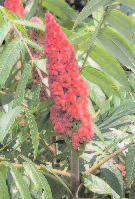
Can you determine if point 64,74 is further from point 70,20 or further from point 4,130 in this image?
point 70,20

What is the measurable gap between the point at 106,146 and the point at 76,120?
413 mm

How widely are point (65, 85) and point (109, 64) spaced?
23 cm

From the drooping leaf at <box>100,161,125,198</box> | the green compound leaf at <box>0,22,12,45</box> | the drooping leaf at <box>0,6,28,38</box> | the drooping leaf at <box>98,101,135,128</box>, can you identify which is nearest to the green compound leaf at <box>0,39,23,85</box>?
the green compound leaf at <box>0,22,12,45</box>

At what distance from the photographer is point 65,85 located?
990 millimetres

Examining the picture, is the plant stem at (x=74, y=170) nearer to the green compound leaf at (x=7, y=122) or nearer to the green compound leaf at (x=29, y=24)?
the green compound leaf at (x=7, y=122)

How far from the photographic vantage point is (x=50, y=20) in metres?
0.97

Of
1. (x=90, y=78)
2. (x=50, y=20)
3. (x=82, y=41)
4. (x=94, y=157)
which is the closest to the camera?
(x=50, y=20)

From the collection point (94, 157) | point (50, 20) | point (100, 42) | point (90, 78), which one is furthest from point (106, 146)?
point (50, 20)

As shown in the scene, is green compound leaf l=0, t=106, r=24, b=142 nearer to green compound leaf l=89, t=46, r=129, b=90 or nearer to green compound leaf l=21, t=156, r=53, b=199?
green compound leaf l=21, t=156, r=53, b=199

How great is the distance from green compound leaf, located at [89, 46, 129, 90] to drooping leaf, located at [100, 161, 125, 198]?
1.35ft

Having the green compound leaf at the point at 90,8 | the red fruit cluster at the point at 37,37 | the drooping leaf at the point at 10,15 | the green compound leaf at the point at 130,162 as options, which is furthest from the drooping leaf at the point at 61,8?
the green compound leaf at the point at 130,162

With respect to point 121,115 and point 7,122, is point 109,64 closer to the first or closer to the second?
point 121,115

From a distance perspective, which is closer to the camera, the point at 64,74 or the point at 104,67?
the point at 64,74

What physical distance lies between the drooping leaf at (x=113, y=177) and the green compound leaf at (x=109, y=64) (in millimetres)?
412
